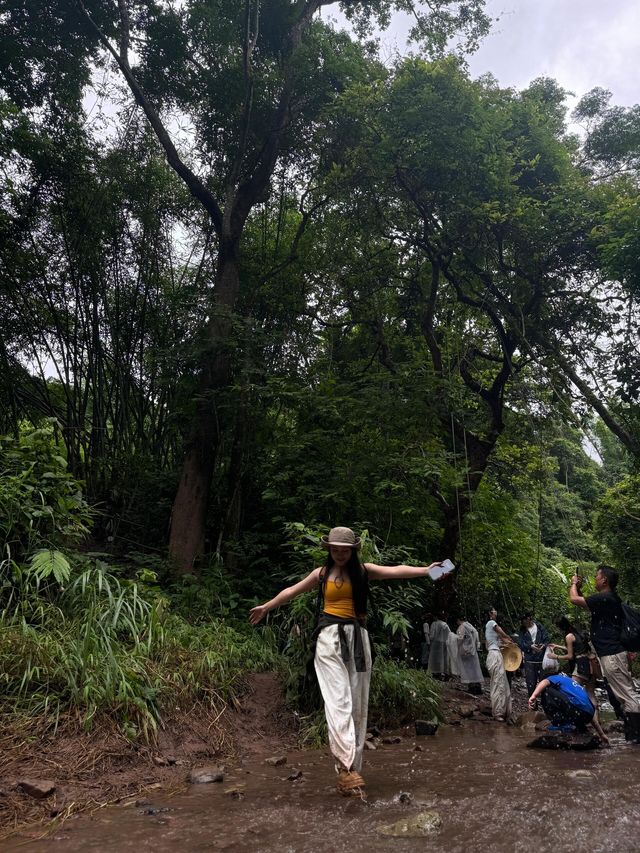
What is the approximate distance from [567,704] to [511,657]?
2289mm

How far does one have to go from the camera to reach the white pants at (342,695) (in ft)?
11.3

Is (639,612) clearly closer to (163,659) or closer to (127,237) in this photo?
(163,659)

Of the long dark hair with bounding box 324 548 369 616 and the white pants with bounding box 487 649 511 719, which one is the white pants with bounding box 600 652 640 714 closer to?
the white pants with bounding box 487 649 511 719

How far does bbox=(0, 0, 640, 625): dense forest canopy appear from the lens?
30.6 feet

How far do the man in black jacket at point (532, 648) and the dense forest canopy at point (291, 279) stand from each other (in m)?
1.91

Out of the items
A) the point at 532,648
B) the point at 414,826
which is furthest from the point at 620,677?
the point at 532,648

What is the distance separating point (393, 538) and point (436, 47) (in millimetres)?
9153

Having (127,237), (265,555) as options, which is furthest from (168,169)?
(265,555)

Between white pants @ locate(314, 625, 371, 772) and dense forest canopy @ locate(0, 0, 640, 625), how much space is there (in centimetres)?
467

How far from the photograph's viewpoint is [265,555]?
989 cm

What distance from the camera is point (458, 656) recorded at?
1002 cm

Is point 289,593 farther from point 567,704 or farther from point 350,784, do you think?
point 567,704

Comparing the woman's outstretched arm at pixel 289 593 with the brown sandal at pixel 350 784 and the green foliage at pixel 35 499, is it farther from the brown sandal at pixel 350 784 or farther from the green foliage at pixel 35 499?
the green foliage at pixel 35 499

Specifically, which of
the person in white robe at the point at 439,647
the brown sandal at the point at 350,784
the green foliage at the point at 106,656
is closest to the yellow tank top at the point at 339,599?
the brown sandal at the point at 350,784
